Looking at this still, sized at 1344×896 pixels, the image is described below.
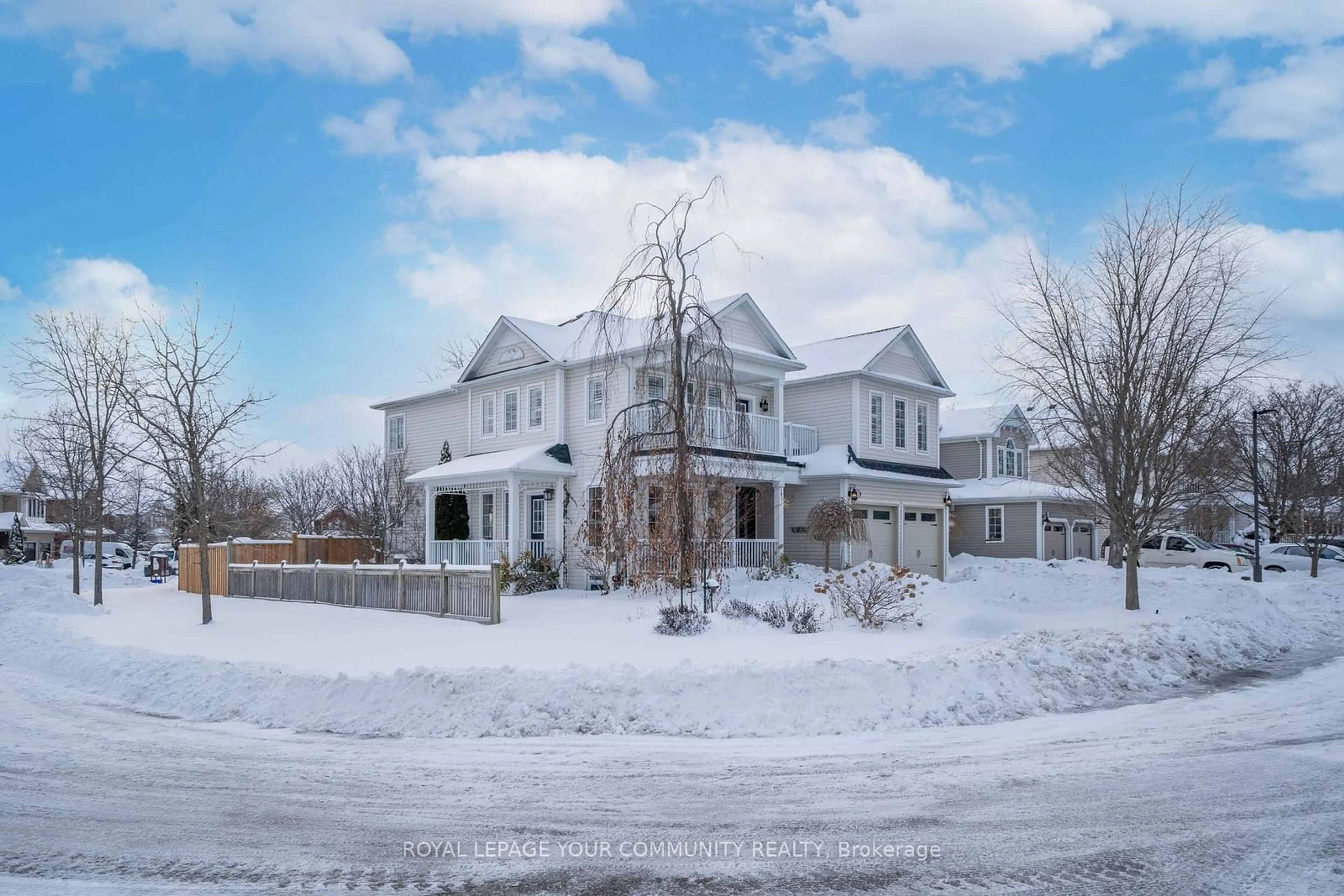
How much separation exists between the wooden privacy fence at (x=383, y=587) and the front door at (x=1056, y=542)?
26580 mm

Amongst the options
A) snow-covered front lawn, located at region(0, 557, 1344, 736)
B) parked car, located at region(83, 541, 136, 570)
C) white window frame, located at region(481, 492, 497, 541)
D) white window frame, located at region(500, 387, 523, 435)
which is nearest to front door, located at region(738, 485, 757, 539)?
snow-covered front lawn, located at region(0, 557, 1344, 736)

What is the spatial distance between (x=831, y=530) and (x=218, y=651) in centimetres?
1619

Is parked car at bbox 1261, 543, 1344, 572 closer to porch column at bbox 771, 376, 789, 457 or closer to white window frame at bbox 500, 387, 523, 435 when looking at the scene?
porch column at bbox 771, 376, 789, 457

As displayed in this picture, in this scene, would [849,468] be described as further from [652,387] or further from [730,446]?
[730,446]

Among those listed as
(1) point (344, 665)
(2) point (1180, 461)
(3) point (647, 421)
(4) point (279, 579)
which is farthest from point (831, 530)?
(1) point (344, 665)

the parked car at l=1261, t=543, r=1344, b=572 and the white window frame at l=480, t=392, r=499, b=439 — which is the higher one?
the white window frame at l=480, t=392, r=499, b=439

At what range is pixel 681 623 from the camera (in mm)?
15141

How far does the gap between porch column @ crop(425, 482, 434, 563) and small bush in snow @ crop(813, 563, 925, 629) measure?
44.3ft

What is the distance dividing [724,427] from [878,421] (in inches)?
343

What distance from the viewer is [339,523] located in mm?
38938

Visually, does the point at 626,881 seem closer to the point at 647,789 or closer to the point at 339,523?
the point at 647,789

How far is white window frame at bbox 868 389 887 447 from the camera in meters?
29.6

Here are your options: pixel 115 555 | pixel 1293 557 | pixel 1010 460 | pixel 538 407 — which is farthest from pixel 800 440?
pixel 115 555

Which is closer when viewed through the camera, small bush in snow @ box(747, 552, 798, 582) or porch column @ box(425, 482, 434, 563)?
small bush in snow @ box(747, 552, 798, 582)
